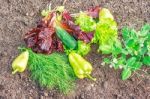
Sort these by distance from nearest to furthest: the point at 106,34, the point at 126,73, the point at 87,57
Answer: the point at 126,73
the point at 106,34
the point at 87,57

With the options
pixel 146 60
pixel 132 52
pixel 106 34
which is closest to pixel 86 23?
pixel 106 34

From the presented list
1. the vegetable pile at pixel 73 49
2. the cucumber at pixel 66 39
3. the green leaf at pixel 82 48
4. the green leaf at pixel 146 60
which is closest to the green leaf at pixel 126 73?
the vegetable pile at pixel 73 49

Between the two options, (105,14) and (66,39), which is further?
(105,14)

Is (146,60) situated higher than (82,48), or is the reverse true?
(82,48)

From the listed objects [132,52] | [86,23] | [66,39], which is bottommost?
[132,52]

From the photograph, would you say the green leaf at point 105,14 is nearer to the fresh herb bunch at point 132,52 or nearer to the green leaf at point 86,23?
the green leaf at point 86,23

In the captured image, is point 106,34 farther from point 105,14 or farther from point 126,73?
point 126,73

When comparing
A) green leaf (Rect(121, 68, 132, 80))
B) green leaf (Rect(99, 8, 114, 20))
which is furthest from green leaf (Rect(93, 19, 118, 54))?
green leaf (Rect(121, 68, 132, 80))
